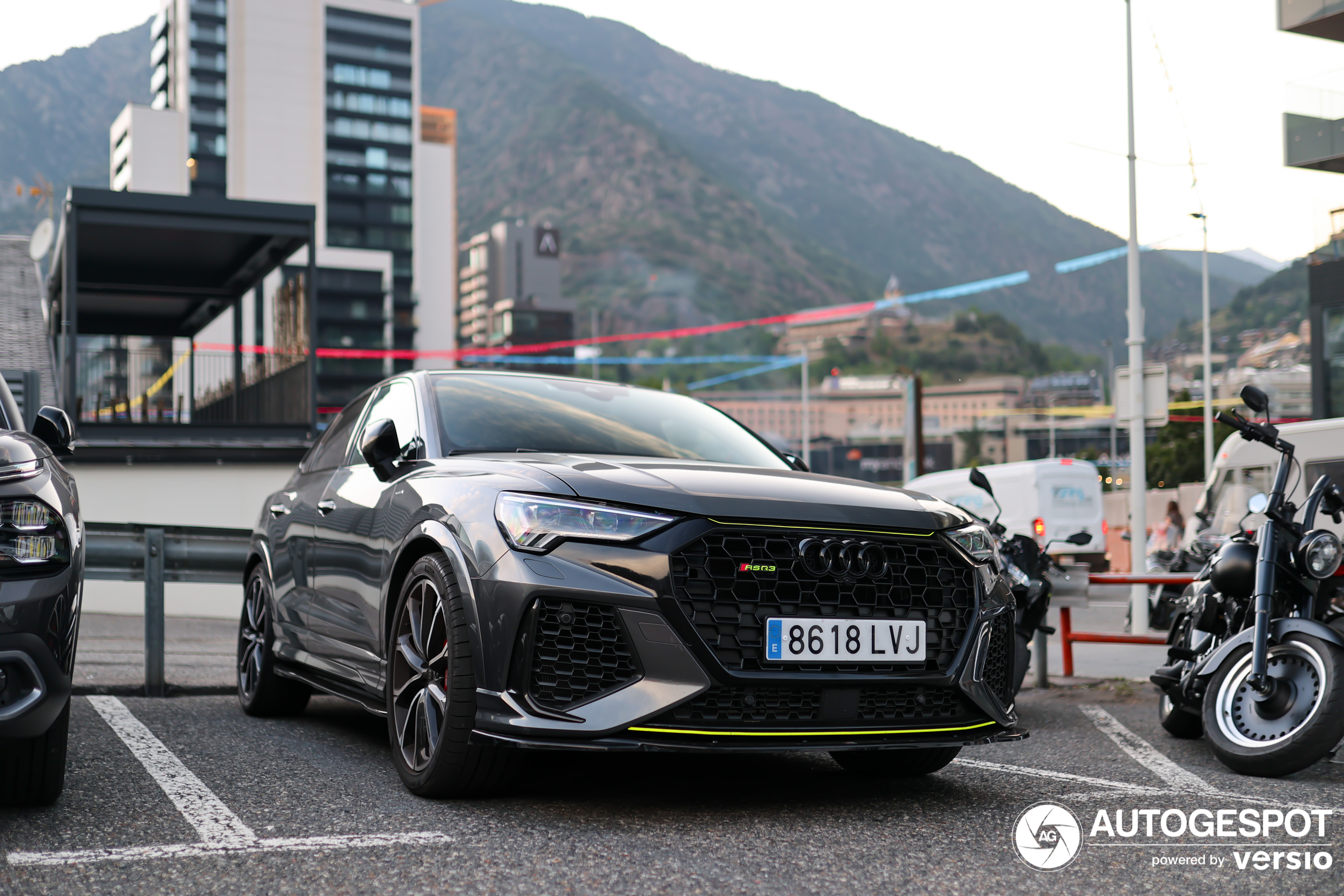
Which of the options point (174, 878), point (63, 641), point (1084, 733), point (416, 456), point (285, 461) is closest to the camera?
point (174, 878)

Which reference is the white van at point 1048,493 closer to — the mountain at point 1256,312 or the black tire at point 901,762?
the black tire at point 901,762

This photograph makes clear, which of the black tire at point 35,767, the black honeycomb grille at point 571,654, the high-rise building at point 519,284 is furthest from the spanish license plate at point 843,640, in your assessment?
the high-rise building at point 519,284

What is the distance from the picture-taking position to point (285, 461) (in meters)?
16.9

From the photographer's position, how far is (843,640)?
3734 mm

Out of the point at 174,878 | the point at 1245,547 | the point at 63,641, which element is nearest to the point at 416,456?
the point at 63,641

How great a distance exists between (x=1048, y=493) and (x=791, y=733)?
2812cm

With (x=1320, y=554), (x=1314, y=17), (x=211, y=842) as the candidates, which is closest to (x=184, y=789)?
(x=211, y=842)

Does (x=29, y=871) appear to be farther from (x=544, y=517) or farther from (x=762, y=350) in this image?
(x=762, y=350)

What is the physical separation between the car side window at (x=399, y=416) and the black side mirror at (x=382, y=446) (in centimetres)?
6

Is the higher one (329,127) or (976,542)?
(329,127)

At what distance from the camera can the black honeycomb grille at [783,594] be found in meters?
3.62

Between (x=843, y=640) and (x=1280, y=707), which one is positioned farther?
(x=1280, y=707)

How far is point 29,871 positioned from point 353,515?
1968 millimetres

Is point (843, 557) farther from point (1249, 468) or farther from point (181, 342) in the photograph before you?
point (181, 342)
